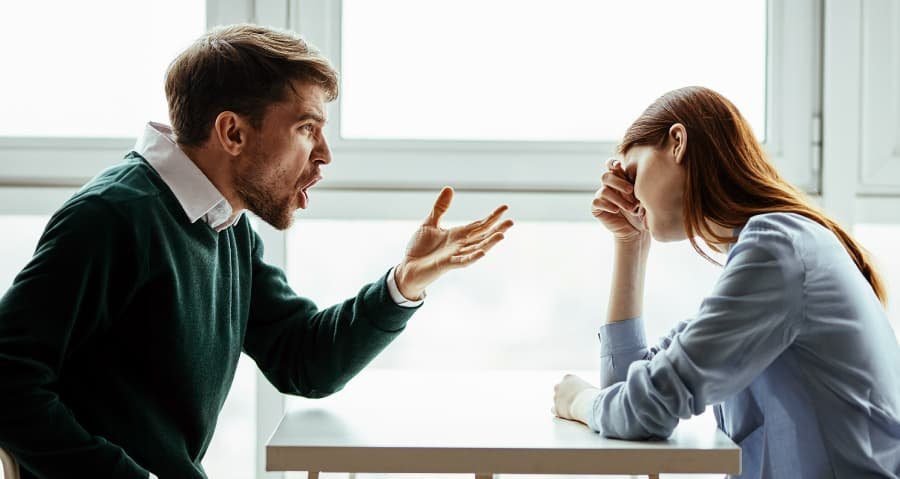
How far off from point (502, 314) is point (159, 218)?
105 centimetres

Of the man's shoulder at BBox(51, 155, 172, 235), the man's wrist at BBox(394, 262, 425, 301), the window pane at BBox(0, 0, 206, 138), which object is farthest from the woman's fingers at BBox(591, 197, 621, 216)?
the window pane at BBox(0, 0, 206, 138)

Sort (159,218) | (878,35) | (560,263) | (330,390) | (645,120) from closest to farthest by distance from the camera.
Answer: (159,218) → (645,120) → (330,390) → (878,35) → (560,263)

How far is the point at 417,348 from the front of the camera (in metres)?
2.16

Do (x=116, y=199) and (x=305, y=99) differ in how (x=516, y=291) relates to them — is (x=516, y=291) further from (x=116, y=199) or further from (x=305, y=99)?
(x=116, y=199)

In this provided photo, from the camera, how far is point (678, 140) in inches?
51.4

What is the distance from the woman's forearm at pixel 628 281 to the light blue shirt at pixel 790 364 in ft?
0.90

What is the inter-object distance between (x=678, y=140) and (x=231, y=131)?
65cm

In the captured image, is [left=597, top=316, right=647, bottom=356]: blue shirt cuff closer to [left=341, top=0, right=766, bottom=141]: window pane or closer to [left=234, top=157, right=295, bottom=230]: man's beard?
[left=234, top=157, right=295, bottom=230]: man's beard

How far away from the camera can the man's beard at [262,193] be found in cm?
138

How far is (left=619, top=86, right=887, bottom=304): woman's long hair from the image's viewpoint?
127 centimetres

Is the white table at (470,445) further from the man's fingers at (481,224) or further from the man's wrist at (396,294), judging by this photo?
the man's fingers at (481,224)

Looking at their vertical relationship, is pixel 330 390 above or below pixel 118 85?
below

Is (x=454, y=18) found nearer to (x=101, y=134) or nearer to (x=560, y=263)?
(x=560, y=263)

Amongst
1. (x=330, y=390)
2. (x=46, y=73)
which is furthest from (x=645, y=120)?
(x=46, y=73)
